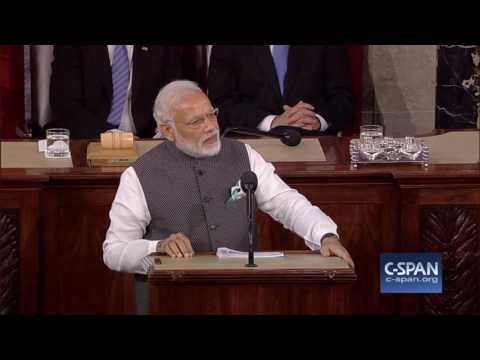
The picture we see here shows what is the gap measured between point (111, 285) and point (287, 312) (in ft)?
4.08

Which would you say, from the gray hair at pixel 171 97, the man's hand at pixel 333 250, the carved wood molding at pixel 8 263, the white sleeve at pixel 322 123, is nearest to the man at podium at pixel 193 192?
the gray hair at pixel 171 97

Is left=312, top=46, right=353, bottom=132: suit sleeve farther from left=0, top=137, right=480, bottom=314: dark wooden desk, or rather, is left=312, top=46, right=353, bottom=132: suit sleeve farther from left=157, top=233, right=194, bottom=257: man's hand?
left=157, top=233, right=194, bottom=257: man's hand

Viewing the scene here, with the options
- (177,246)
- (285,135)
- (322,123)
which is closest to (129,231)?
(177,246)

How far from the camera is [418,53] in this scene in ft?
23.7

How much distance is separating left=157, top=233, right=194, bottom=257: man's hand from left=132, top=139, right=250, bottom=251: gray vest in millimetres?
343

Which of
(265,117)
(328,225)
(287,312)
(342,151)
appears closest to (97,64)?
(265,117)

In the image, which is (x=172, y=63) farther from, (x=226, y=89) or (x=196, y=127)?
(x=196, y=127)

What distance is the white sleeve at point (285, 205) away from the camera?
4.35m

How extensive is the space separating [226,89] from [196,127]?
6.11ft

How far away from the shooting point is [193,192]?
14.7 ft

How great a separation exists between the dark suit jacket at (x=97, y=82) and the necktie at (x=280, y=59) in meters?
0.53

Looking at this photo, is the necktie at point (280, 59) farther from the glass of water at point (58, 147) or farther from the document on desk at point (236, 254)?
the document on desk at point (236, 254)

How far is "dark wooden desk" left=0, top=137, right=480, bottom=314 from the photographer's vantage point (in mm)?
4840

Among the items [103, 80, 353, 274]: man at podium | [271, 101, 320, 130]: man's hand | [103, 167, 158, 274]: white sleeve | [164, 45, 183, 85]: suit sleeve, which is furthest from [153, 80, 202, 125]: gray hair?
[164, 45, 183, 85]: suit sleeve
